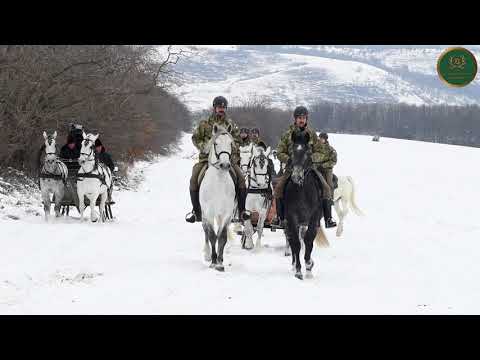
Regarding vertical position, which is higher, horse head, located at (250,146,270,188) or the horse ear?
the horse ear

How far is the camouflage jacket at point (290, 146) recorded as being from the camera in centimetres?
1064

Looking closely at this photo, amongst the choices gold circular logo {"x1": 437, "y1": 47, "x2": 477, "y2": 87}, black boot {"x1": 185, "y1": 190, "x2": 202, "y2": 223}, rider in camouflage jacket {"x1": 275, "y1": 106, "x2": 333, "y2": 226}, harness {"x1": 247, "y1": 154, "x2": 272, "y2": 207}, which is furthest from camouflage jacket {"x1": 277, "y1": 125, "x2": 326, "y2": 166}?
harness {"x1": 247, "y1": 154, "x2": 272, "y2": 207}

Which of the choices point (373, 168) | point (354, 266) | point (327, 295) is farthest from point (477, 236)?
point (373, 168)

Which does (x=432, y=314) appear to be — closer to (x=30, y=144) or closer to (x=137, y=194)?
(x=30, y=144)

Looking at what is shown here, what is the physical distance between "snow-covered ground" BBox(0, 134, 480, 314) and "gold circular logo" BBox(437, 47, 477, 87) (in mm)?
3263

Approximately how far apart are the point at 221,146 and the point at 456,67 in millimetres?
3908

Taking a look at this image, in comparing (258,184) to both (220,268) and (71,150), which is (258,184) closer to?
(220,268)

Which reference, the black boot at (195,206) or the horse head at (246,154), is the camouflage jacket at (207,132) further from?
the horse head at (246,154)

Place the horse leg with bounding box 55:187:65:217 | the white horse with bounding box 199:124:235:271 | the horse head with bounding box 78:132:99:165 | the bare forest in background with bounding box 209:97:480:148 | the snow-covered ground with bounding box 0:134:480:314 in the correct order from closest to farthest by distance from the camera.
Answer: the snow-covered ground with bounding box 0:134:480:314
the white horse with bounding box 199:124:235:271
the horse head with bounding box 78:132:99:165
the horse leg with bounding box 55:187:65:217
the bare forest in background with bounding box 209:97:480:148

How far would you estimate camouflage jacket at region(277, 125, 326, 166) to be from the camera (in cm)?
1064

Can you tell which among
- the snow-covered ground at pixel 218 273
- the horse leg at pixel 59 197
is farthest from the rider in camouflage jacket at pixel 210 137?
the horse leg at pixel 59 197

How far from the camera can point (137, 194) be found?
29453mm

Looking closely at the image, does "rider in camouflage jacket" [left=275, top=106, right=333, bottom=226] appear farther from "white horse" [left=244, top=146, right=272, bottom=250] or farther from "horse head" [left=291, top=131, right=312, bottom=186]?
"white horse" [left=244, top=146, right=272, bottom=250]

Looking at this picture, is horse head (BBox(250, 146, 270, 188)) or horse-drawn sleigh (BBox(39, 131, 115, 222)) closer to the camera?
horse head (BBox(250, 146, 270, 188))
